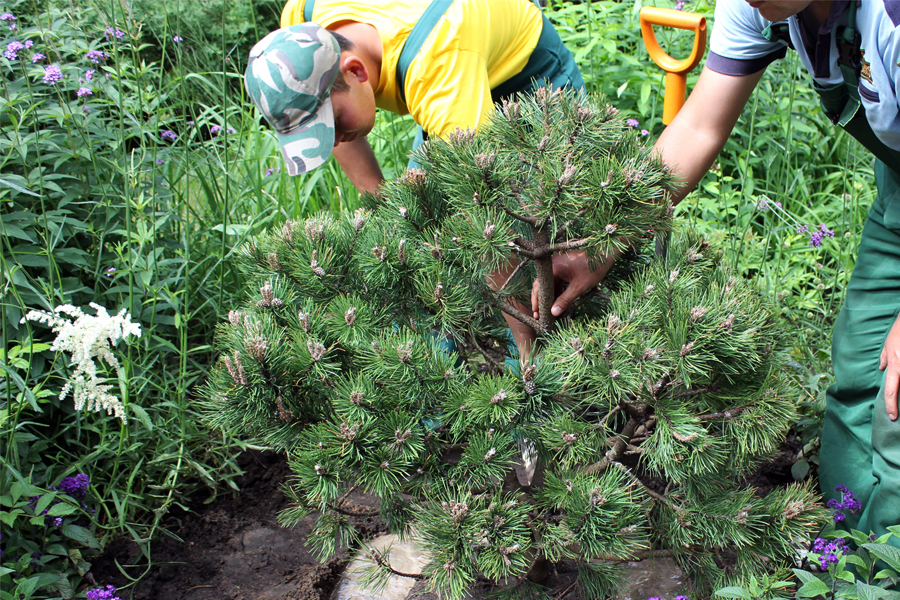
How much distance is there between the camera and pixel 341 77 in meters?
1.79

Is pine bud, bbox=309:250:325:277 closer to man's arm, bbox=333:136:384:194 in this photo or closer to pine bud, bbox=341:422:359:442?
pine bud, bbox=341:422:359:442

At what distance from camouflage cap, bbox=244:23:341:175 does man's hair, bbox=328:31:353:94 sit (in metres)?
0.04

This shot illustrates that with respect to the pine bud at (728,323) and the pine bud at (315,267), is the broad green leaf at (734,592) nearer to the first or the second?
the pine bud at (728,323)

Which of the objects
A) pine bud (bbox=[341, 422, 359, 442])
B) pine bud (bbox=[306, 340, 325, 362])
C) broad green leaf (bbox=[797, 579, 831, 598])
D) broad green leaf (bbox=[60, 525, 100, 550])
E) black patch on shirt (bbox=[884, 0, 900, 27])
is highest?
black patch on shirt (bbox=[884, 0, 900, 27])

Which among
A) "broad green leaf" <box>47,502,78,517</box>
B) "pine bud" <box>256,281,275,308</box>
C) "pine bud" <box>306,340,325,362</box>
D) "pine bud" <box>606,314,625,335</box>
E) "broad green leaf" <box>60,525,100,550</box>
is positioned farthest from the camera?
"broad green leaf" <box>60,525,100,550</box>

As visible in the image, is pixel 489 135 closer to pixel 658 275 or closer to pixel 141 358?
pixel 658 275

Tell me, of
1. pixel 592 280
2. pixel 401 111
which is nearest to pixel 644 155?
pixel 592 280

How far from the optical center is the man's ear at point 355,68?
5.89 feet

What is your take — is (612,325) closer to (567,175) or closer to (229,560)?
(567,175)

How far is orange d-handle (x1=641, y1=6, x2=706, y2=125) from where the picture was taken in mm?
1565

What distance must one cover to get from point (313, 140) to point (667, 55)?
3.25 feet

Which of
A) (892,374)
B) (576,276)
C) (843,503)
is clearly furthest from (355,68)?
(843,503)

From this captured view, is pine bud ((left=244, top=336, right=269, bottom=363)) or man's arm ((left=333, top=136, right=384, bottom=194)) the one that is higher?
pine bud ((left=244, top=336, right=269, bottom=363))

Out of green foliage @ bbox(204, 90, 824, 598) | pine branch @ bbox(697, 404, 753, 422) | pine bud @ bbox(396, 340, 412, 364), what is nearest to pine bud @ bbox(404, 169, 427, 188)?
green foliage @ bbox(204, 90, 824, 598)
